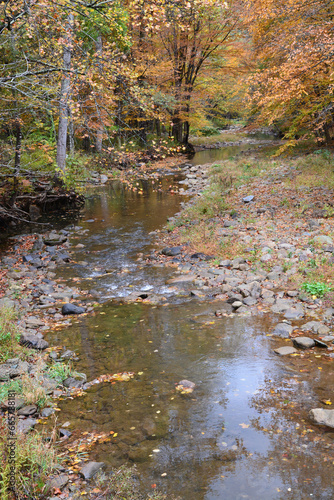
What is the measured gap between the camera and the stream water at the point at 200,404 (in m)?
3.16

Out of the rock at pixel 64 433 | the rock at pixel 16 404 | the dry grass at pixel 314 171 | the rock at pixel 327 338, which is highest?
the dry grass at pixel 314 171

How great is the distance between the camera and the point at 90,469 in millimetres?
3238

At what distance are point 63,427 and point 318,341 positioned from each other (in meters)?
3.44

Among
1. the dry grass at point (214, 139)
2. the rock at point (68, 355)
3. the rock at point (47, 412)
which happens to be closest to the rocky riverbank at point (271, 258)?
the rock at point (68, 355)

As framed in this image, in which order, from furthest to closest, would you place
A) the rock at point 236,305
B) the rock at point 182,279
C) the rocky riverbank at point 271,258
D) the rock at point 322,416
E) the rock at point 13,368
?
the rock at point 182,279, the rock at point 236,305, the rocky riverbank at point 271,258, the rock at point 13,368, the rock at point 322,416

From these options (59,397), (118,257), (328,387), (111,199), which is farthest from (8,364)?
(111,199)

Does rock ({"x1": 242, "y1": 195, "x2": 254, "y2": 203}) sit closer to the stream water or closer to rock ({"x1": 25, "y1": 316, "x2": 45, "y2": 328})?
the stream water

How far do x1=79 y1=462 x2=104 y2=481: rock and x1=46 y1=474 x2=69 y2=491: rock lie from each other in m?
0.15

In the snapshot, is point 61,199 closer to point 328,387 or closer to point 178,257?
point 178,257

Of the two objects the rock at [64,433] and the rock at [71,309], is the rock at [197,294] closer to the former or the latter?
the rock at [71,309]

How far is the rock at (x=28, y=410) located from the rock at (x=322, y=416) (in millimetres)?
2948

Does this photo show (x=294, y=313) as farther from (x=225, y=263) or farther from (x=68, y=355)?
(x=68, y=355)

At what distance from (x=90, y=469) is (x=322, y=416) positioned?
226cm

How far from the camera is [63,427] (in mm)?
3877
